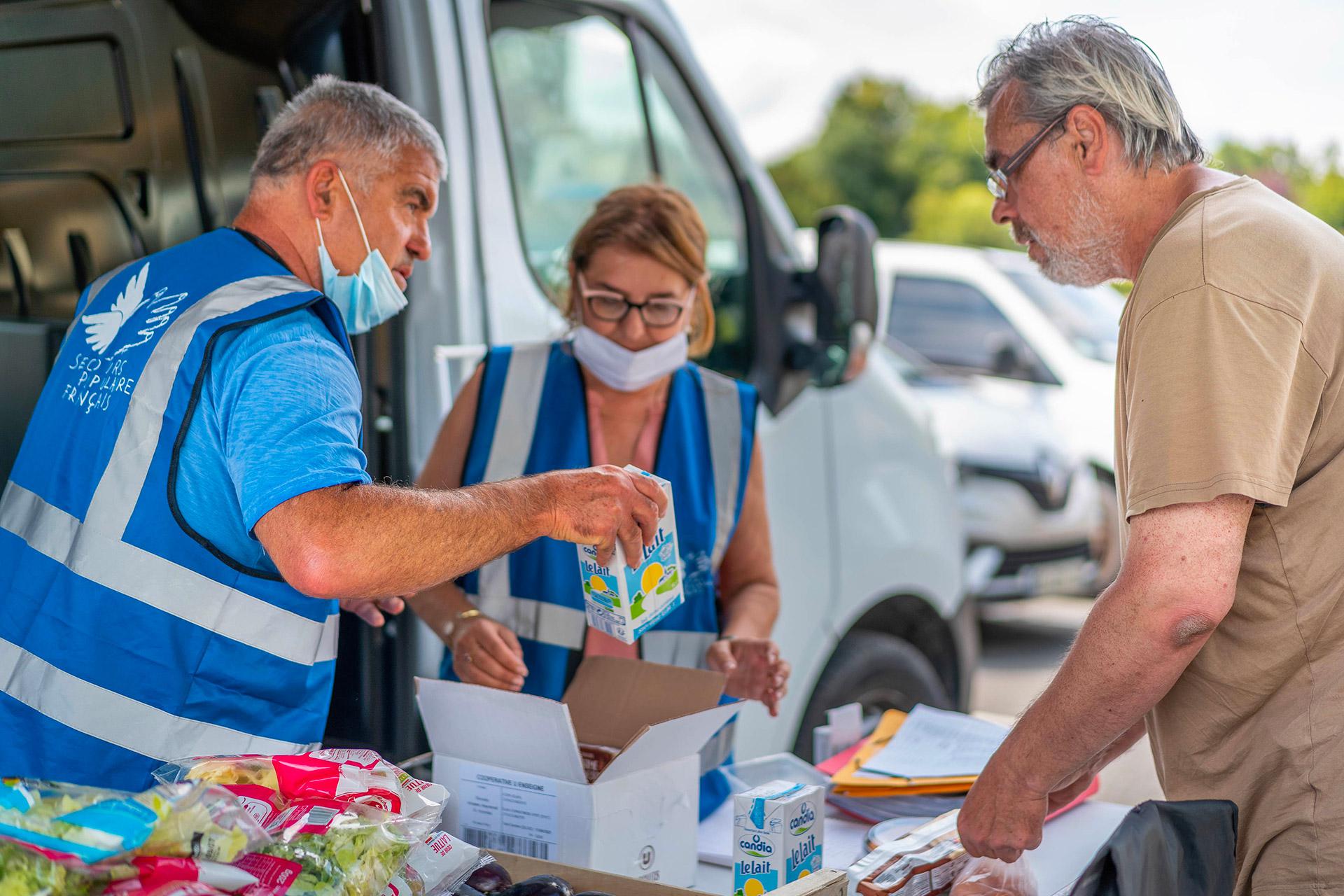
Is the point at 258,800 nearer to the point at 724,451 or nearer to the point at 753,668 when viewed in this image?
Answer: the point at 753,668

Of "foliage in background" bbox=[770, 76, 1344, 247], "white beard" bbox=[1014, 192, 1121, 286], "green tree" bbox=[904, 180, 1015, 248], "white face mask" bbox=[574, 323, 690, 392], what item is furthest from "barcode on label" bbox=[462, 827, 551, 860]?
"foliage in background" bbox=[770, 76, 1344, 247]

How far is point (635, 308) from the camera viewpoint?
8.14 ft

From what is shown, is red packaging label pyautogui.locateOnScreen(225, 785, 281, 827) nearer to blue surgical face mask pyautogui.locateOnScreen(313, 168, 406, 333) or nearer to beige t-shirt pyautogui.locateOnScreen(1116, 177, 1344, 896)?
blue surgical face mask pyautogui.locateOnScreen(313, 168, 406, 333)

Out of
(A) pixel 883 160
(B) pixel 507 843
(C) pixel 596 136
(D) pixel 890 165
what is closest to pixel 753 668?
(B) pixel 507 843

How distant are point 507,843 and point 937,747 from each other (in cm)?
94

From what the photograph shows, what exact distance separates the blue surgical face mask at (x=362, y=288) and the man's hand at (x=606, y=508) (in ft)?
1.42

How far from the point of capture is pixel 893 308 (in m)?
8.52

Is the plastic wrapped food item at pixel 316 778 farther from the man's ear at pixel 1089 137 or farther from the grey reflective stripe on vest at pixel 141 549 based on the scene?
the man's ear at pixel 1089 137

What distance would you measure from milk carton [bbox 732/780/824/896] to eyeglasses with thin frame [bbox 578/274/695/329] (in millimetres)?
1087

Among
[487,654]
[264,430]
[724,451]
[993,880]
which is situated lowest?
[993,880]

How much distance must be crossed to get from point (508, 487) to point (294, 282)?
397mm

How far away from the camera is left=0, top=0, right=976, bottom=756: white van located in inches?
93.4

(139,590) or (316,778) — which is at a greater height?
(139,590)

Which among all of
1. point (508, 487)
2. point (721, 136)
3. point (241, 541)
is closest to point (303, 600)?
point (241, 541)
